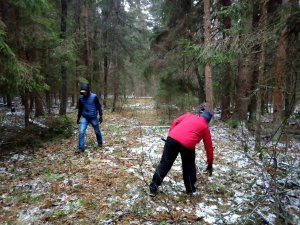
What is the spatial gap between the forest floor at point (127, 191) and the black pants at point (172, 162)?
279 mm

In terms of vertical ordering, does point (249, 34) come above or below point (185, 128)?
above

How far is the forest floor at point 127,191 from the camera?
14.9 ft

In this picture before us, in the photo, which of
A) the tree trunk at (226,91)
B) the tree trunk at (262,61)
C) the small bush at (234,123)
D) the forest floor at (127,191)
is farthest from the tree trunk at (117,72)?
the tree trunk at (262,61)

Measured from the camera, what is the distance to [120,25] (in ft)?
68.1

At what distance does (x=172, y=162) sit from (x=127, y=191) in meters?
1.16

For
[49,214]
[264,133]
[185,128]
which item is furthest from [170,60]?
[49,214]

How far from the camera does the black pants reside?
495 centimetres

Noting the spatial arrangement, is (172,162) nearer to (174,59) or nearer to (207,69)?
(207,69)

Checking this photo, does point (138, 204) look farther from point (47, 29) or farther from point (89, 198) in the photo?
point (47, 29)

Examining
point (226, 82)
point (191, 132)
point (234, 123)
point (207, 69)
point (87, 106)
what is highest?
point (207, 69)

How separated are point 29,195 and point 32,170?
154 cm

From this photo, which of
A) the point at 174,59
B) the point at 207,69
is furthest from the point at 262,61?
the point at 174,59

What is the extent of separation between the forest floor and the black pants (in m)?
0.28

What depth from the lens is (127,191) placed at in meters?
5.44
